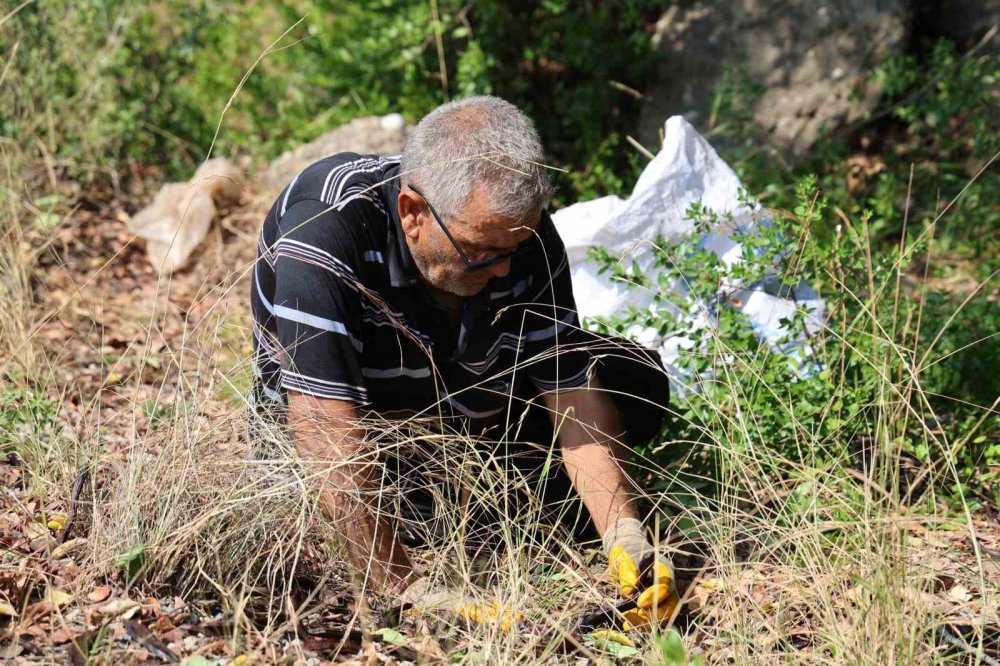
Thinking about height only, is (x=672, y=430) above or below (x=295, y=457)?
below

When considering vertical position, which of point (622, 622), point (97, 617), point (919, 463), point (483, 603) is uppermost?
point (97, 617)

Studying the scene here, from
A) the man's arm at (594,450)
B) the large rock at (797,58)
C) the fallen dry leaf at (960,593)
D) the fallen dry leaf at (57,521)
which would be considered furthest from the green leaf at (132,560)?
the large rock at (797,58)

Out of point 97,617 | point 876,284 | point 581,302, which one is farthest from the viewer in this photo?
point 581,302

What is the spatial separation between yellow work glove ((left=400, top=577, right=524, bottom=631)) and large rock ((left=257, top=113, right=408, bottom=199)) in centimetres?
310

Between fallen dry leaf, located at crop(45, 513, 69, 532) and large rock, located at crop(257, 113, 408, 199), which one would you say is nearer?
fallen dry leaf, located at crop(45, 513, 69, 532)

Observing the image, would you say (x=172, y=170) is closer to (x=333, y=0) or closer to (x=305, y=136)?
(x=305, y=136)

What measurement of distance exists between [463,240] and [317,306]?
38cm

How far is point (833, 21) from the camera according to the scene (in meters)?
5.26

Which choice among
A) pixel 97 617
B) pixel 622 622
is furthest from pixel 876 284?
pixel 97 617

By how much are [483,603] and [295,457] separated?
52 cm

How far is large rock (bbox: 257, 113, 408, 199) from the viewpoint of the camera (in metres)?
5.32

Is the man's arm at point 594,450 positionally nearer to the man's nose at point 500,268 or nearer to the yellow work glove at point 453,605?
the man's nose at point 500,268

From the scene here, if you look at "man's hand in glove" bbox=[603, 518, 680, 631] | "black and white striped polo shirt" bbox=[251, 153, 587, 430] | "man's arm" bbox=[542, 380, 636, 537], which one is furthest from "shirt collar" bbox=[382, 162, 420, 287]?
"man's hand in glove" bbox=[603, 518, 680, 631]

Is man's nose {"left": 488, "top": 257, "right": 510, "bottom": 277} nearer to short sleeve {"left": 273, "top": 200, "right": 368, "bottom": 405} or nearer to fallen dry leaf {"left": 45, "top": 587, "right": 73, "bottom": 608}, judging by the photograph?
short sleeve {"left": 273, "top": 200, "right": 368, "bottom": 405}
